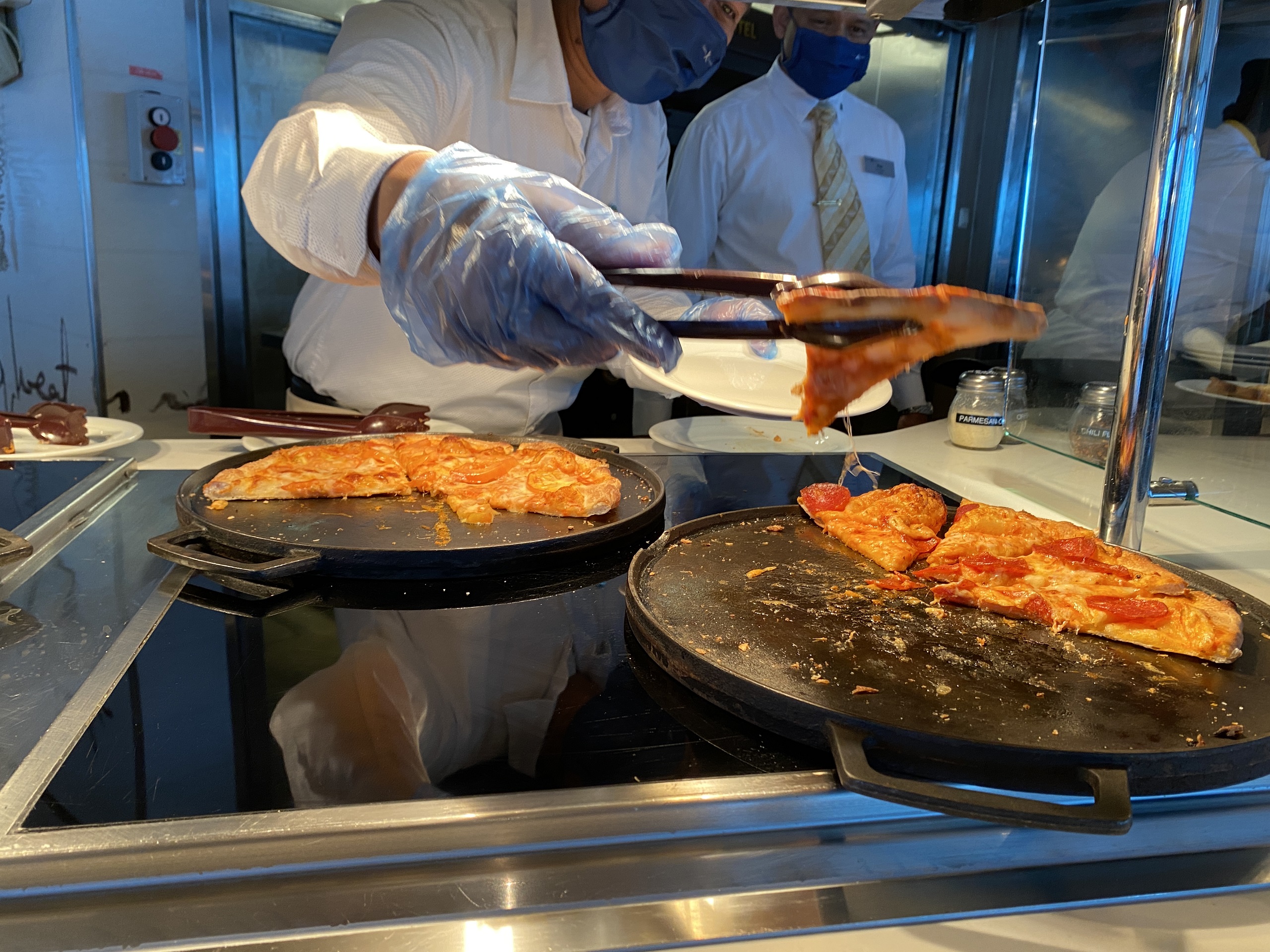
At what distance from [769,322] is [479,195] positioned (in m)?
0.44

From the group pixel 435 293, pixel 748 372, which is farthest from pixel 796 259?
pixel 435 293

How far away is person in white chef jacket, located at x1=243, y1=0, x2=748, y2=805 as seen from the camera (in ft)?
2.89

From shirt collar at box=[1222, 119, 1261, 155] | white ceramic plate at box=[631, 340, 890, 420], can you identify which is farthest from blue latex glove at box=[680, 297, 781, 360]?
shirt collar at box=[1222, 119, 1261, 155]

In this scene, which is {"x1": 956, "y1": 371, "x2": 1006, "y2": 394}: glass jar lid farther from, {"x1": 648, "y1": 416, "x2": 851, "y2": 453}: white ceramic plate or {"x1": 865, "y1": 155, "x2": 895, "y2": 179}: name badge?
{"x1": 865, "y1": 155, "x2": 895, "y2": 179}: name badge

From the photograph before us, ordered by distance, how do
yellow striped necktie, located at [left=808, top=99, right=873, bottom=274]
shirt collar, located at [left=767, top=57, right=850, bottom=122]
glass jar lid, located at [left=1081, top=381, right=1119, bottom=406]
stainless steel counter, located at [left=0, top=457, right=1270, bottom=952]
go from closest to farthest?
stainless steel counter, located at [left=0, top=457, right=1270, bottom=952] < glass jar lid, located at [left=1081, top=381, right=1119, bottom=406] < shirt collar, located at [left=767, top=57, right=850, bottom=122] < yellow striped necktie, located at [left=808, top=99, right=873, bottom=274]

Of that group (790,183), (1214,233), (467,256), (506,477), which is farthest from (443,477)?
(790,183)

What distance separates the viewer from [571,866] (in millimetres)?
691

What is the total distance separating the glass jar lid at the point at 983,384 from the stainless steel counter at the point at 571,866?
5.07 feet

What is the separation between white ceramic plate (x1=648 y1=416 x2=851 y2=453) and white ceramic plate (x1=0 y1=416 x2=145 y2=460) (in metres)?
1.24

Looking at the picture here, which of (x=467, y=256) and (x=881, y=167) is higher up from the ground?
(x=881, y=167)

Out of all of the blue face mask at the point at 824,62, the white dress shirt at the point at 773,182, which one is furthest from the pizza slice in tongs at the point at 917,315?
the white dress shirt at the point at 773,182

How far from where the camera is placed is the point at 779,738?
86 cm

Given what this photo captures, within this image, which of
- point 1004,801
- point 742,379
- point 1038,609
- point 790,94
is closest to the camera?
point 1004,801

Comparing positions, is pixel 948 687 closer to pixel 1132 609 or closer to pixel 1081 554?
pixel 1132 609
